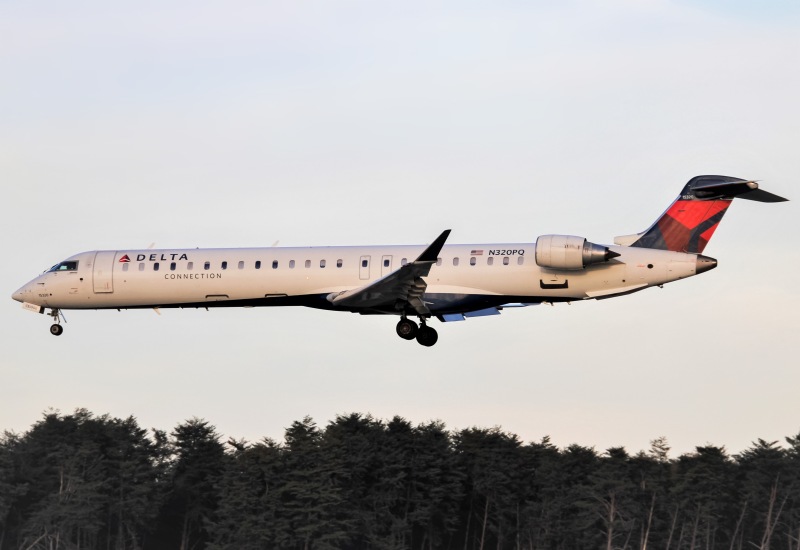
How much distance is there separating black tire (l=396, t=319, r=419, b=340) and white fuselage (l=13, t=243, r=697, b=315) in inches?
34.7

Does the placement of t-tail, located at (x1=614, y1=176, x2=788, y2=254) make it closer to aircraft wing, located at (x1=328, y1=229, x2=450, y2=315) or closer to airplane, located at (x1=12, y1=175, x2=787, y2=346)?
airplane, located at (x1=12, y1=175, x2=787, y2=346)

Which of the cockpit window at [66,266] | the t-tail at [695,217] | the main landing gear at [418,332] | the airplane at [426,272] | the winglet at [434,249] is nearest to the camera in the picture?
the winglet at [434,249]

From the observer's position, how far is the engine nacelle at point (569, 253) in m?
38.2

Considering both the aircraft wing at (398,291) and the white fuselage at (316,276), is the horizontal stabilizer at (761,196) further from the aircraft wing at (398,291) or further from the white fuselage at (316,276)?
the aircraft wing at (398,291)

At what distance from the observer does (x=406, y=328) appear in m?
40.7

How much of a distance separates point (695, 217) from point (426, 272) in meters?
7.44

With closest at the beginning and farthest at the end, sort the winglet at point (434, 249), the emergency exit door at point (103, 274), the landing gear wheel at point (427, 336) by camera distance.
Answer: the winglet at point (434, 249), the landing gear wheel at point (427, 336), the emergency exit door at point (103, 274)

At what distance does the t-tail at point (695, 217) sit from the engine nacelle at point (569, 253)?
1.76m

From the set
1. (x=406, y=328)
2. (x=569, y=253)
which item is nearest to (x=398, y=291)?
(x=406, y=328)

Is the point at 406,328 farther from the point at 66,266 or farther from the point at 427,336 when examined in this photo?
the point at 66,266

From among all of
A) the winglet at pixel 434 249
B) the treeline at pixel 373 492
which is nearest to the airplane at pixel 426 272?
the winglet at pixel 434 249

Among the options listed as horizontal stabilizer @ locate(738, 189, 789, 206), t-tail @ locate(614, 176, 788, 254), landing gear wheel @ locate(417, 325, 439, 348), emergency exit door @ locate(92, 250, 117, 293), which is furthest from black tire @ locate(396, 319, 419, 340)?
horizontal stabilizer @ locate(738, 189, 789, 206)

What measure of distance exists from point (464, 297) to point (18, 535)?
3820 cm

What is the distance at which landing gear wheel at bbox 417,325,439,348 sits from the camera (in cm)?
4125
